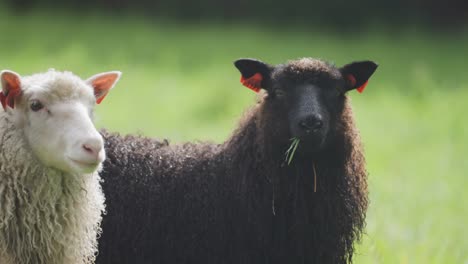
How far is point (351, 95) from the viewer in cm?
1720

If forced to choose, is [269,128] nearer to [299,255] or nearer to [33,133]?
[299,255]

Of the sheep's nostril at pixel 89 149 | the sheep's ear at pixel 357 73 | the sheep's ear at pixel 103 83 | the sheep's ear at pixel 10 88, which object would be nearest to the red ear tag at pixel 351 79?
the sheep's ear at pixel 357 73

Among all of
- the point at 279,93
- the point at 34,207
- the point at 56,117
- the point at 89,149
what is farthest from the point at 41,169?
the point at 279,93

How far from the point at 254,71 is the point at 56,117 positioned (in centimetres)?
171

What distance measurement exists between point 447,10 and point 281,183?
19676mm

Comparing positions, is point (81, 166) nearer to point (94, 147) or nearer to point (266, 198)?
point (94, 147)

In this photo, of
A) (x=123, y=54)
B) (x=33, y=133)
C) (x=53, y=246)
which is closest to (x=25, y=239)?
(x=53, y=246)

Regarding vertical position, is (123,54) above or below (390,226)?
above

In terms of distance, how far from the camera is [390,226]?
29.6 ft

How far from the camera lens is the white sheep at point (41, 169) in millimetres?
5469

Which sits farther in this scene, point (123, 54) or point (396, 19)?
point (396, 19)

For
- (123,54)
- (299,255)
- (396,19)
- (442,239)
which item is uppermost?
(396,19)

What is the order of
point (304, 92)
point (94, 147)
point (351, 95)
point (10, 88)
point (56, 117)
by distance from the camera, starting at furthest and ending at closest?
point (351, 95), point (304, 92), point (10, 88), point (56, 117), point (94, 147)

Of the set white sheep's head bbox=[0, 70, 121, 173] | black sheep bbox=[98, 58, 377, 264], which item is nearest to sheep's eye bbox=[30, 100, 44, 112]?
white sheep's head bbox=[0, 70, 121, 173]
